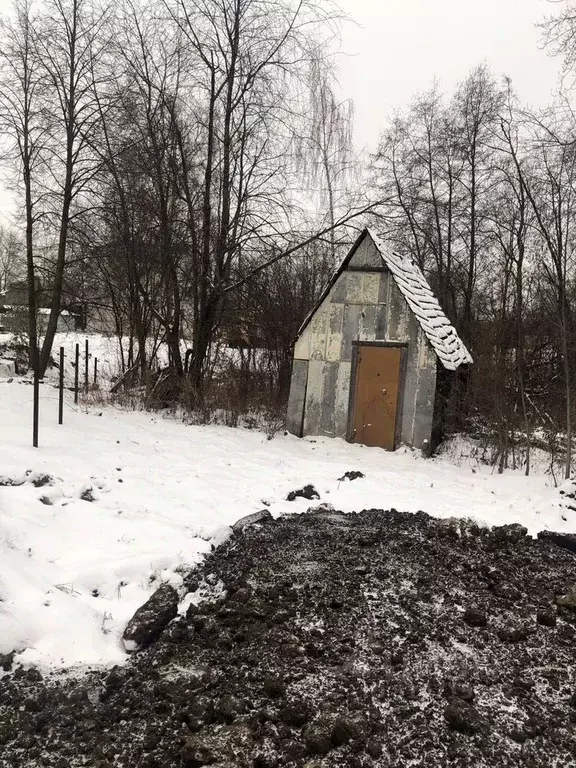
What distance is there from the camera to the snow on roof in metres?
11.1

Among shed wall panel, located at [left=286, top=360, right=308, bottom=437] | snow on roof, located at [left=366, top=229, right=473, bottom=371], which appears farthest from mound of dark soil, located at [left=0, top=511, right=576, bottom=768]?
shed wall panel, located at [left=286, top=360, right=308, bottom=437]

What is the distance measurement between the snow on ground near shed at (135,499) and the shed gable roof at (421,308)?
236 cm

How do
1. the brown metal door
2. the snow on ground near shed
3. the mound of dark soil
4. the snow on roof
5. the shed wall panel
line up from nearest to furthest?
the mound of dark soil
the snow on ground near shed
the snow on roof
the brown metal door
the shed wall panel

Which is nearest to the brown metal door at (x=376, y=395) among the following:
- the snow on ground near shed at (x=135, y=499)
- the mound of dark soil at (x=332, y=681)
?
the snow on ground near shed at (x=135, y=499)

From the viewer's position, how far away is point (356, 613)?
14.0 ft

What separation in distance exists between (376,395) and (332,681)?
833 centimetres

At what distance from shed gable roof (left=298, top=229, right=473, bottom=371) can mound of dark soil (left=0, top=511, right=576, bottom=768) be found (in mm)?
6404

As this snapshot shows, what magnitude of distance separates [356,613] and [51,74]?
15221 mm

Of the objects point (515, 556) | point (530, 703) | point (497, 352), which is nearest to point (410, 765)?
point (530, 703)

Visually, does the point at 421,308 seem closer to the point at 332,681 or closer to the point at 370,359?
the point at 370,359

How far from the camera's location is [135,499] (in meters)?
6.37

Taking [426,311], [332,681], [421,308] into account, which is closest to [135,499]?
[332,681]

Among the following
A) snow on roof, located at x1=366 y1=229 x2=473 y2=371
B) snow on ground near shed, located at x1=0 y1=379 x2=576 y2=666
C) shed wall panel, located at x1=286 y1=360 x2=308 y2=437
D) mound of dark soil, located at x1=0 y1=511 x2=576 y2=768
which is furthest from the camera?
shed wall panel, located at x1=286 y1=360 x2=308 y2=437

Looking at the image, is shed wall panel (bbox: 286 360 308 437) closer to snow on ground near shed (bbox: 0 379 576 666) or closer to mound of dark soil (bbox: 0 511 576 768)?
snow on ground near shed (bbox: 0 379 576 666)
